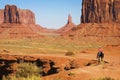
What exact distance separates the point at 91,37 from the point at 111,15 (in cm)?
1597

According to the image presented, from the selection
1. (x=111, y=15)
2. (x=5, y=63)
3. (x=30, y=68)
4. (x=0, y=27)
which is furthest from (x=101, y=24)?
(x=30, y=68)

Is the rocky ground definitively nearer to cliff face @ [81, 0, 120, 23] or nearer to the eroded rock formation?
cliff face @ [81, 0, 120, 23]

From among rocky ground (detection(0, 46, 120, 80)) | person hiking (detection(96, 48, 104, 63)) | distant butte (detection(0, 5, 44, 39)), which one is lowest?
rocky ground (detection(0, 46, 120, 80))

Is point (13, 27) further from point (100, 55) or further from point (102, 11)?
point (100, 55)

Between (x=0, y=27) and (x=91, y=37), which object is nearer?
(x=91, y=37)

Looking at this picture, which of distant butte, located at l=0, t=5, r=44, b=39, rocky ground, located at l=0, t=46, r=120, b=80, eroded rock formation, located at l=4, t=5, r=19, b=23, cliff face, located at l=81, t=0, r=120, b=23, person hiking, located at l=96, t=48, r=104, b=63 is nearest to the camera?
rocky ground, located at l=0, t=46, r=120, b=80

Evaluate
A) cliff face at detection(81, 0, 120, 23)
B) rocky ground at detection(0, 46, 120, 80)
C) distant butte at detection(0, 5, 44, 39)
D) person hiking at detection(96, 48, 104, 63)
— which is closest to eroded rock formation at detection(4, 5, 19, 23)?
distant butte at detection(0, 5, 44, 39)

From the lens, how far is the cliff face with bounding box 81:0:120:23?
109m

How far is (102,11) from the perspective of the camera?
4387 inches

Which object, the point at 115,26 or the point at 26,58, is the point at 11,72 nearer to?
the point at 26,58

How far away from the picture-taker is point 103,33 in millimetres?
99250

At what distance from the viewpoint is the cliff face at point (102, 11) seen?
357ft

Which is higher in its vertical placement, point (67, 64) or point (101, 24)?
point (101, 24)

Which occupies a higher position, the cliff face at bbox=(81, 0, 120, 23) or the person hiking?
the cliff face at bbox=(81, 0, 120, 23)
